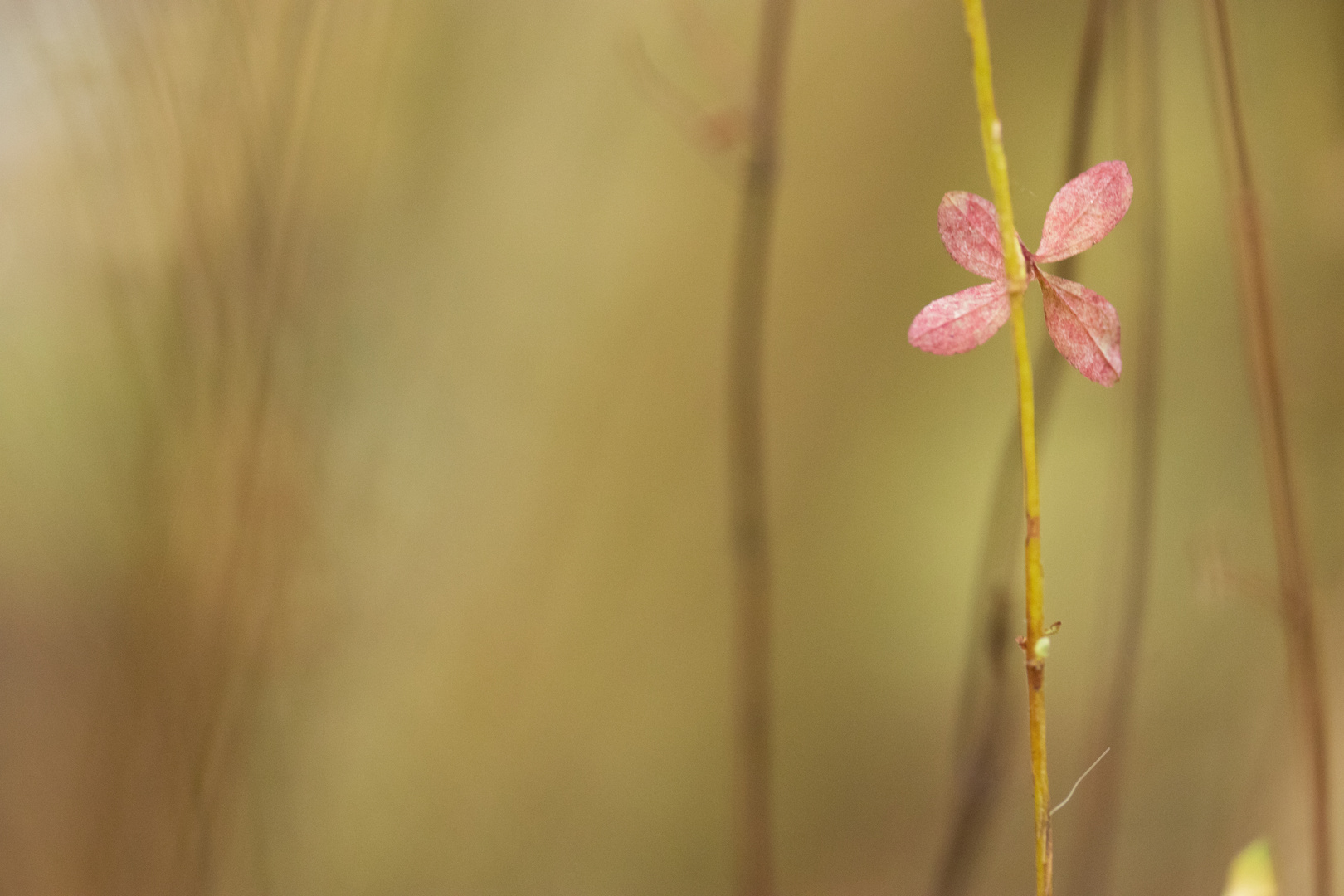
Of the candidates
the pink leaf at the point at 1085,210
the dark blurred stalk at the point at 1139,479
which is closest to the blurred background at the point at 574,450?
the dark blurred stalk at the point at 1139,479

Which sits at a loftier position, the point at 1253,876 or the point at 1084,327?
the point at 1084,327

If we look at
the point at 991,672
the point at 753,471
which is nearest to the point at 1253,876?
the point at 991,672

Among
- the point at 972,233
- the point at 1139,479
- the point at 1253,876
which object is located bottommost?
the point at 1253,876

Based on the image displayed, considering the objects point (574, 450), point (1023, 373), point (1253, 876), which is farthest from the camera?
point (574, 450)

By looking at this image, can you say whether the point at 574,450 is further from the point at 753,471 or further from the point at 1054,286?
the point at 1054,286

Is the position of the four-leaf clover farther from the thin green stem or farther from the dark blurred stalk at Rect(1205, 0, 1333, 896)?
the dark blurred stalk at Rect(1205, 0, 1333, 896)

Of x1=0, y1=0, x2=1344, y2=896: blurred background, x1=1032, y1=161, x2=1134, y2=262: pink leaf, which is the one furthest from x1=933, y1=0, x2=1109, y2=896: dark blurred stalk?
x1=1032, y1=161, x2=1134, y2=262: pink leaf

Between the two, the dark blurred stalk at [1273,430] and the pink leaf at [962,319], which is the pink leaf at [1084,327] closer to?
the pink leaf at [962,319]
